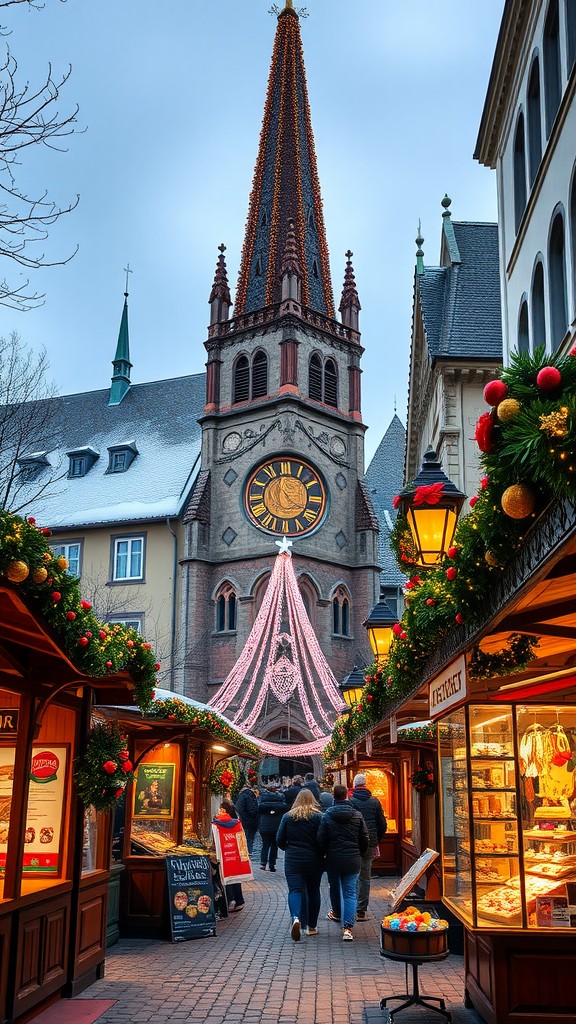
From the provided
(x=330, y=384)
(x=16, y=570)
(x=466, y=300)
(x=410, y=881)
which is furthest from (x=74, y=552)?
(x=16, y=570)

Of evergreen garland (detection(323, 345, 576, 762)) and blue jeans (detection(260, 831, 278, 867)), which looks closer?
evergreen garland (detection(323, 345, 576, 762))

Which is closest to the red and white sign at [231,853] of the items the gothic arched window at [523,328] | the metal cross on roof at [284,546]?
the gothic arched window at [523,328]

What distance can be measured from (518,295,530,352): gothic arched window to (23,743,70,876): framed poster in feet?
35.9

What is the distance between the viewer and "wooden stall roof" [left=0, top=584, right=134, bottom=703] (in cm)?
697

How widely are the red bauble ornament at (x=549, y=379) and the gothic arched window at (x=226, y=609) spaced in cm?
3964

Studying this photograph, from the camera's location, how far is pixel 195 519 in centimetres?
4450

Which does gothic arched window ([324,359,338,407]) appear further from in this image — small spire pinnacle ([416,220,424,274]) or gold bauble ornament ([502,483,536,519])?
gold bauble ornament ([502,483,536,519])

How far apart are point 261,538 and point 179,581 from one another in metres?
4.39

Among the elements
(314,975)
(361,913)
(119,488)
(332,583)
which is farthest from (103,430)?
(314,975)

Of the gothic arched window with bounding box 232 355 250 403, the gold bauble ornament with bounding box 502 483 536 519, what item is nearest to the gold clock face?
the gothic arched window with bounding box 232 355 250 403

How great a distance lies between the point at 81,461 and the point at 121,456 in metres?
2.46

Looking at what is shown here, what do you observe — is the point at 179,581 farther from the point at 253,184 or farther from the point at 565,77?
the point at 565,77

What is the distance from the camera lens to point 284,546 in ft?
134

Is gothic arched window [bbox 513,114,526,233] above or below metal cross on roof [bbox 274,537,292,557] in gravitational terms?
above
